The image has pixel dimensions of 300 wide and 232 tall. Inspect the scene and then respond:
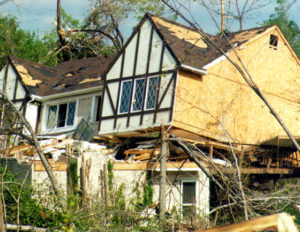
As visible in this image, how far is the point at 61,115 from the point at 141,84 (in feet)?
20.1

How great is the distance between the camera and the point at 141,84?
24.4m

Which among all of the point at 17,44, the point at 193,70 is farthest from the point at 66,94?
the point at 17,44

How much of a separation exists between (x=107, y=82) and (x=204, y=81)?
14.9 feet

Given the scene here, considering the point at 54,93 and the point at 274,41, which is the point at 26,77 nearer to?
the point at 54,93

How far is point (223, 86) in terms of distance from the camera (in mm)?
24516

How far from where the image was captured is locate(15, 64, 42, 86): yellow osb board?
29578mm

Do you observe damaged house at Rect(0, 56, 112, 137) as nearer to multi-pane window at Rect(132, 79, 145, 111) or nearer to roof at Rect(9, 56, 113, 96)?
roof at Rect(9, 56, 113, 96)

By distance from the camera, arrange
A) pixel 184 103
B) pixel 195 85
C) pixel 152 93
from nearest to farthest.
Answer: pixel 184 103, pixel 195 85, pixel 152 93

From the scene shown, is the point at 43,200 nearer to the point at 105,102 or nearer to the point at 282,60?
the point at 105,102

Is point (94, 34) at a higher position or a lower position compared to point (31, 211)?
higher

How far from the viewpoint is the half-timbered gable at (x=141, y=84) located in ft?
76.4

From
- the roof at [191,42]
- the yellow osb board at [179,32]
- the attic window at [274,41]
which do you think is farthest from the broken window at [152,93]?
the attic window at [274,41]

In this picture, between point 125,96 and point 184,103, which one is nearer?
point 184,103

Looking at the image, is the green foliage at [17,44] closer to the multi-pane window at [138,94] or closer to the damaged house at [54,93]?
the damaged house at [54,93]
